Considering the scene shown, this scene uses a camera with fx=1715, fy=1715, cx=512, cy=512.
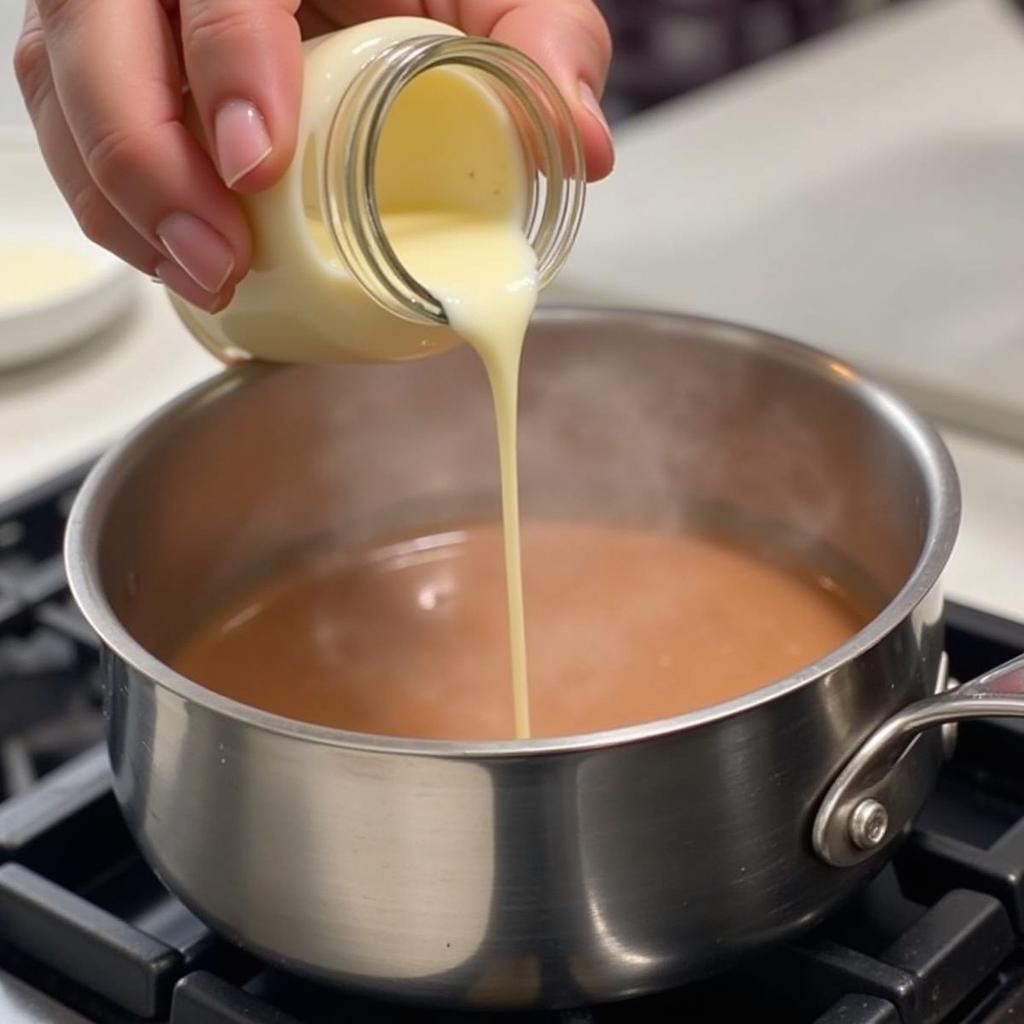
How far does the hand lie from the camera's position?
0.60 metres

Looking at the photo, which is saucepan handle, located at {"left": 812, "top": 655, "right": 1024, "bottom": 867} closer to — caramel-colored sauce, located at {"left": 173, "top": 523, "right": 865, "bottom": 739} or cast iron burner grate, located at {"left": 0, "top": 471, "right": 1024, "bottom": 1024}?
cast iron burner grate, located at {"left": 0, "top": 471, "right": 1024, "bottom": 1024}

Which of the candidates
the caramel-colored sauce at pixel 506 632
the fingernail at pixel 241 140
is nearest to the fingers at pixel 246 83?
the fingernail at pixel 241 140

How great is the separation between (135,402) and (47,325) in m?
0.08

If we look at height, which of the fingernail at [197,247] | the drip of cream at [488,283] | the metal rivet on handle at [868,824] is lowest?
the metal rivet on handle at [868,824]

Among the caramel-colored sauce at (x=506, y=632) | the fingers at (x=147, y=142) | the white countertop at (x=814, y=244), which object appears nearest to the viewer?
the fingers at (x=147, y=142)

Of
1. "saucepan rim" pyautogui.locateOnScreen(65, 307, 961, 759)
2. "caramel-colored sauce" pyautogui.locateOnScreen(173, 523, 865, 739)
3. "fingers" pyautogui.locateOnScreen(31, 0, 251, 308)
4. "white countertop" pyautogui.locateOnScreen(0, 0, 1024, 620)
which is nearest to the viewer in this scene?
"saucepan rim" pyautogui.locateOnScreen(65, 307, 961, 759)

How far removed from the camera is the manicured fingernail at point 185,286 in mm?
646

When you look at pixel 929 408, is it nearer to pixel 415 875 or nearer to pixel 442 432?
pixel 442 432

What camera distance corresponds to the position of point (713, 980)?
64 cm

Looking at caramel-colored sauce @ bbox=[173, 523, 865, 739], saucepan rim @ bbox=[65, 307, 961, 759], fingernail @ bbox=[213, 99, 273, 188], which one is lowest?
caramel-colored sauce @ bbox=[173, 523, 865, 739]

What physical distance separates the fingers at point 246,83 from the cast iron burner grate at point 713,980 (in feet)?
0.91

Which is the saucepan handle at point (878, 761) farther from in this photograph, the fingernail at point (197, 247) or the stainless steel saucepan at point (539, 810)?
the fingernail at point (197, 247)

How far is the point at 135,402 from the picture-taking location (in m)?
1.11

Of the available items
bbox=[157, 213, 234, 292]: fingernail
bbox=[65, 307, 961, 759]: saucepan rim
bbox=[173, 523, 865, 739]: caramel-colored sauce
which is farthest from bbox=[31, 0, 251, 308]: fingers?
bbox=[173, 523, 865, 739]: caramel-colored sauce
